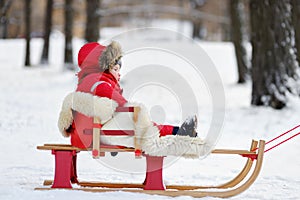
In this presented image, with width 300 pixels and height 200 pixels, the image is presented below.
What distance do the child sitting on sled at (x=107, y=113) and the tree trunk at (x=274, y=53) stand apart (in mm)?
6712

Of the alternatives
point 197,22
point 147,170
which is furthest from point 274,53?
point 197,22

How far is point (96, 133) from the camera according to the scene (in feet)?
15.9

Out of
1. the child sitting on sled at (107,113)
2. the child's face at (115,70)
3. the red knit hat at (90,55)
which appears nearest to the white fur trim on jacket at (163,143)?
the child sitting on sled at (107,113)

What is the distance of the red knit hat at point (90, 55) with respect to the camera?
199 inches

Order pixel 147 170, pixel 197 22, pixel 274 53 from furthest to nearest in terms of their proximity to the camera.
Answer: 1. pixel 197 22
2. pixel 274 53
3. pixel 147 170

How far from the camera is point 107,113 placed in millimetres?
4848

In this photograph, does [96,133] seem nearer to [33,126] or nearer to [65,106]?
[65,106]

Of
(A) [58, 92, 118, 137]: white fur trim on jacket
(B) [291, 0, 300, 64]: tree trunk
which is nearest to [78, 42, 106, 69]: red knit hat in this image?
(A) [58, 92, 118, 137]: white fur trim on jacket

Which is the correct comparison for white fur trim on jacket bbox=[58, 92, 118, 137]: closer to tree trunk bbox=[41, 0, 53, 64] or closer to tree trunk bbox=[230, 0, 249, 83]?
tree trunk bbox=[230, 0, 249, 83]

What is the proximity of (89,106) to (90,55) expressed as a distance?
20.3 inches

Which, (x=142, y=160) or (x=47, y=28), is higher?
(x=47, y=28)

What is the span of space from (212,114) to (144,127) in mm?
6837

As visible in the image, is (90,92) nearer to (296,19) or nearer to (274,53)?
(274,53)

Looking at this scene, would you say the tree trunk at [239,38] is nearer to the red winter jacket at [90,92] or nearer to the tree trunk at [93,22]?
the tree trunk at [93,22]
